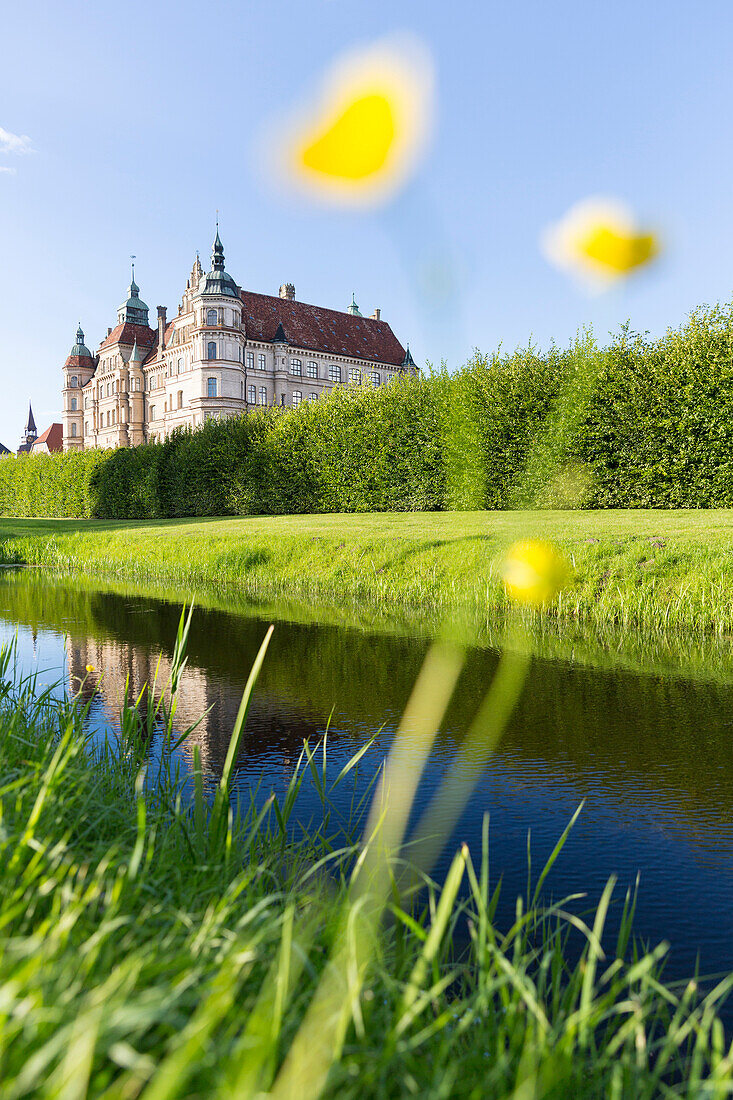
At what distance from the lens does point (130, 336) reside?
7212 centimetres

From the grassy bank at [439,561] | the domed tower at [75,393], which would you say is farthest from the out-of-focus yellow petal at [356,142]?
the domed tower at [75,393]

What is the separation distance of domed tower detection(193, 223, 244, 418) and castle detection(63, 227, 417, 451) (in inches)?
3.0

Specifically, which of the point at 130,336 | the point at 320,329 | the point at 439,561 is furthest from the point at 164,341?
the point at 439,561

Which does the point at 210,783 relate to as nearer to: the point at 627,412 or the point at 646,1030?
the point at 646,1030

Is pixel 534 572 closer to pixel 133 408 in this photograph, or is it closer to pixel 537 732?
pixel 537 732

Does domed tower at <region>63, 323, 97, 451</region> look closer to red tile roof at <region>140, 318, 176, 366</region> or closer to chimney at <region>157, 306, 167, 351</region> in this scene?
red tile roof at <region>140, 318, 176, 366</region>

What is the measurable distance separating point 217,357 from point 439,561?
1937 inches

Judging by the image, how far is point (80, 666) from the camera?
7734mm

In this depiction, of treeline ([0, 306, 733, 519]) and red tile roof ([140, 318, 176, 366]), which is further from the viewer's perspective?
red tile roof ([140, 318, 176, 366])

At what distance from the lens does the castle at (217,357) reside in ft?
189

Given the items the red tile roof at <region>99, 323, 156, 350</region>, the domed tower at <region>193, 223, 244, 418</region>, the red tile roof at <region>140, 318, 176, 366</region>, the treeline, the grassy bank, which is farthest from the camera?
the red tile roof at <region>99, 323, 156, 350</region>

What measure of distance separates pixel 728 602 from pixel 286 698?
546 cm

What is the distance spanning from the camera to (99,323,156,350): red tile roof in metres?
71.6

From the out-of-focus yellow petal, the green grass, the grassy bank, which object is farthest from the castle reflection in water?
the grassy bank
